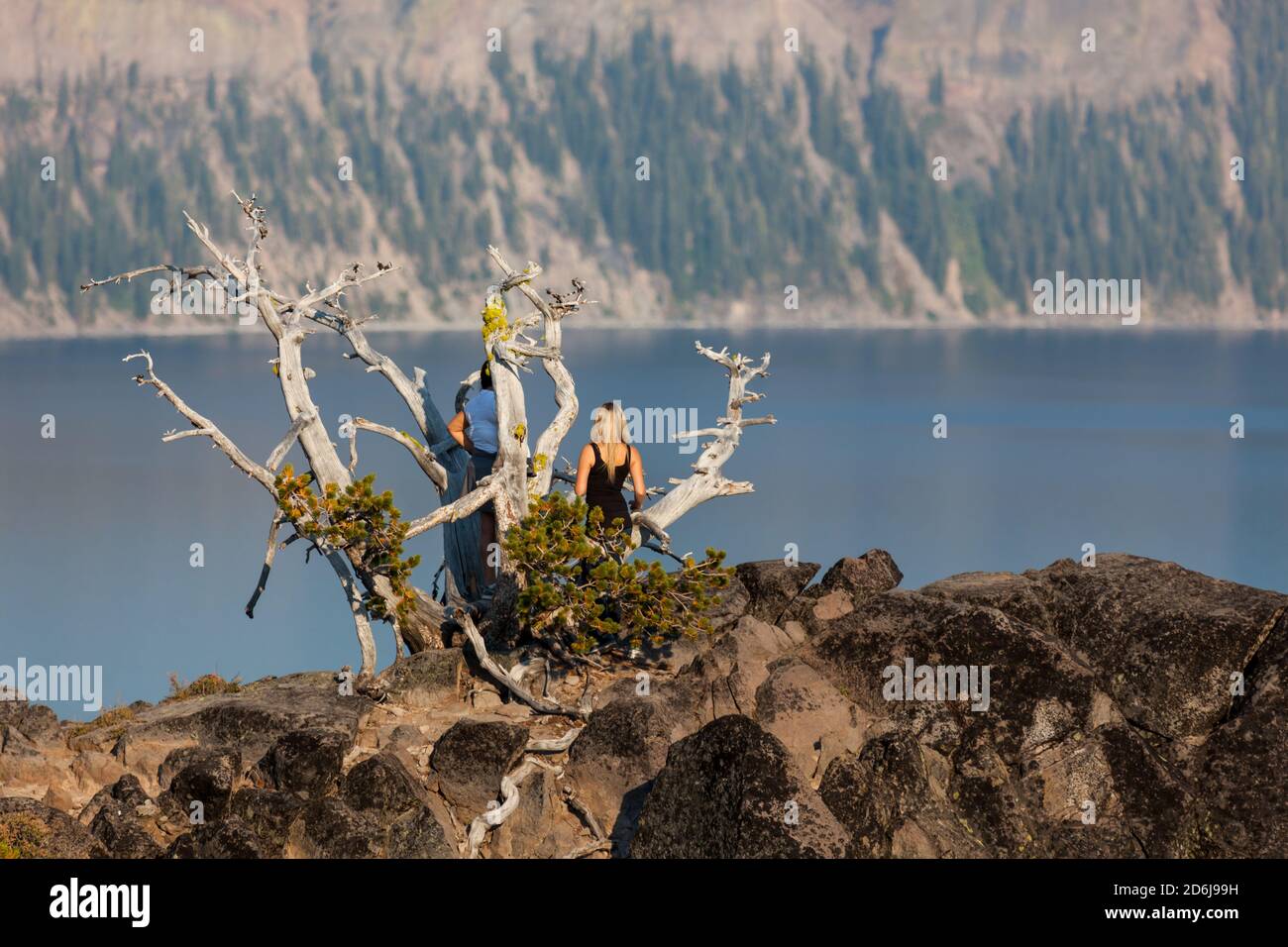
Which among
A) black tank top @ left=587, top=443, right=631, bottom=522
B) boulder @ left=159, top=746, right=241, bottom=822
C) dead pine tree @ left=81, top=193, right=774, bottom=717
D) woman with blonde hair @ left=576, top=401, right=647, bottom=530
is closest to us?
boulder @ left=159, top=746, right=241, bottom=822

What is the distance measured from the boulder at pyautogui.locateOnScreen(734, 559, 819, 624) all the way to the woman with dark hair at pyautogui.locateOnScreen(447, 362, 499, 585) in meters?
2.77

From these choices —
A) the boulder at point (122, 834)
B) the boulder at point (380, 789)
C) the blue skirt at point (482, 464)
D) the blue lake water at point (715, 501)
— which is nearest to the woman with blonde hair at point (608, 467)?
the blue skirt at point (482, 464)

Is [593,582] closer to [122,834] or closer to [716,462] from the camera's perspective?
[716,462]

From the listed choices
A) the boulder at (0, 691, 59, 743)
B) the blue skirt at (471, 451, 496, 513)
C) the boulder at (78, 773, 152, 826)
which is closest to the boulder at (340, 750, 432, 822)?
the boulder at (78, 773, 152, 826)

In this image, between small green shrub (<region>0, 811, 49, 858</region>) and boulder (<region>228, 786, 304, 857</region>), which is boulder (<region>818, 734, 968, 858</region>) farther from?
small green shrub (<region>0, 811, 49, 858</region>)

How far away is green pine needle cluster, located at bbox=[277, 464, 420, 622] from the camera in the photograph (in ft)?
52.2

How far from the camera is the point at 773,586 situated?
1734 centimetres

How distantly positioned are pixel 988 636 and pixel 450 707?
17.6ft

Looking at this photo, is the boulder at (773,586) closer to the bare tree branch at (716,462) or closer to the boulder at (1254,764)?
the bare tree branch at (716,462)

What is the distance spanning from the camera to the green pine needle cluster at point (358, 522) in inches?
626

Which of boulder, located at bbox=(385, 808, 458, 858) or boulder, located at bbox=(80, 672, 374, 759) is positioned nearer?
boulder, located at bbox=(385, 808, 458, 858)

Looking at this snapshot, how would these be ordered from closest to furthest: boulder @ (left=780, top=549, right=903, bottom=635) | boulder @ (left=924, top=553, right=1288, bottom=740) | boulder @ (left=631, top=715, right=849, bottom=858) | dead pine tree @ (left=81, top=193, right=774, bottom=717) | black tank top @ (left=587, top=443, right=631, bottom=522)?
boulder @ (left=631, top=715, right=849, bottom=858) < boulder @ (left=924, top=553, right=1288, bottom=740) < dead pine tree @ (left=81, top=193, right=774, bottom=717) < black tank top @ (left=587, top=443, right=631, bottom=522) < boulder @ (left=780, top=549, right=903, bottom=635)
